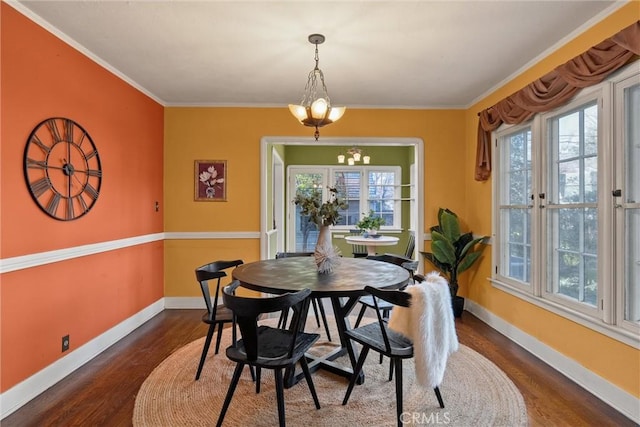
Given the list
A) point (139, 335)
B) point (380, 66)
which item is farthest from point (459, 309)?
point (139, 335)

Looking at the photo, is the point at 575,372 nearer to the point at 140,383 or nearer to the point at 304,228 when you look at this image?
the point at 140,383

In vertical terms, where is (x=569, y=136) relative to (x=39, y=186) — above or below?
above

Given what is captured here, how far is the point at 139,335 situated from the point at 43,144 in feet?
6.46

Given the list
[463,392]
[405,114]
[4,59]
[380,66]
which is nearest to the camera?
[4,59]

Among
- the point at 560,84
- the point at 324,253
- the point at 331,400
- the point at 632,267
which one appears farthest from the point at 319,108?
the point at 632,267

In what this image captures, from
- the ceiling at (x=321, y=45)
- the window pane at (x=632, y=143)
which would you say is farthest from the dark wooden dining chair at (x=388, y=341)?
the ceiling at (x=321, y=45)

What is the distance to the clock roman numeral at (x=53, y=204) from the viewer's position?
248cm

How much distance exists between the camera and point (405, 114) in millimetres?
4430

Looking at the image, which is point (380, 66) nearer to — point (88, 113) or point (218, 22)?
point (218, 22)

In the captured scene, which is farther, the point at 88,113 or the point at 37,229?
the point at 88,113

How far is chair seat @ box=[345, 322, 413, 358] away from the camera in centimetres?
197

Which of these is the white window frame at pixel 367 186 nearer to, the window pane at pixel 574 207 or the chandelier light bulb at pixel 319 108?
the window pane at pixel 574 207

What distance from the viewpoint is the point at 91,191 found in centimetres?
296

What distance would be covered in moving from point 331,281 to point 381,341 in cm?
48
